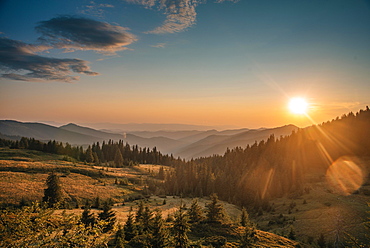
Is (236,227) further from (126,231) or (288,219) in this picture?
(288,219)

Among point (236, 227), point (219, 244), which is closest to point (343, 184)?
point (236, 227)

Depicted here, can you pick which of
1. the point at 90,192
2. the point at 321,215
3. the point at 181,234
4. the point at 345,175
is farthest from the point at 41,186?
the point at 345,175

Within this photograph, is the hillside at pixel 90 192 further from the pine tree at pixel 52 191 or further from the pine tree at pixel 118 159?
the pine tree at pixel 118 159

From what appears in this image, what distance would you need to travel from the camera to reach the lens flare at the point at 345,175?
93.3 meters

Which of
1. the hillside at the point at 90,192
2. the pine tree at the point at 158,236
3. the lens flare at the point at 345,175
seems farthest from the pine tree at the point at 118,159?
the pine tree at the point at 158,236

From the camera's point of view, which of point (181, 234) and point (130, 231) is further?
point (130, 231)

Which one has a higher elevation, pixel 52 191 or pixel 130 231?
pixel 130 231

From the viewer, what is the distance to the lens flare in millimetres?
93312

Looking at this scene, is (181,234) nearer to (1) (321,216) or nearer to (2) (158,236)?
(2) (158,236)

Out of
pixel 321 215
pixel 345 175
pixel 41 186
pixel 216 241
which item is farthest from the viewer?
pixel 345 175

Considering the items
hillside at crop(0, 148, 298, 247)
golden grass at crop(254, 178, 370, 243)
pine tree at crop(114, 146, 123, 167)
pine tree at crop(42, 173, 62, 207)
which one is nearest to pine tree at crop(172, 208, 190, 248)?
hillside at crop(0, 148, 298, 247)

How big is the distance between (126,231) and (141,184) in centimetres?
8944

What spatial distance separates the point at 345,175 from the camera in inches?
4193

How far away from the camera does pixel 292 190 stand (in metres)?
102
